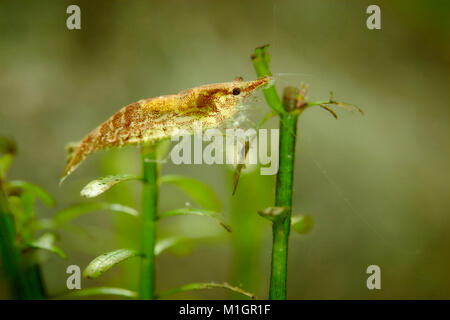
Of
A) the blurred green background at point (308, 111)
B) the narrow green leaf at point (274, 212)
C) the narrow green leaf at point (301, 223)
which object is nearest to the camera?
the narrow green leaf at point (274, 212)

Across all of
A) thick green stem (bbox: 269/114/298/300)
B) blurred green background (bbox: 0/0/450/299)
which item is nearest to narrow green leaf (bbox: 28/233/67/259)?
thick green stem (bbox: 269/114/298/300)

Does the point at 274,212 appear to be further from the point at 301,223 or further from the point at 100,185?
the point at 100,185

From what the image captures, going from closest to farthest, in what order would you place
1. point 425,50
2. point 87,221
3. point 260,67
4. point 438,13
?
point 260,67
point 438,13
point 425,50
point 87,221

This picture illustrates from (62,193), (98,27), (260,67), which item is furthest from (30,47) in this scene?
(260,67)

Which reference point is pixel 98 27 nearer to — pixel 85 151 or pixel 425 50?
pixel 85 151

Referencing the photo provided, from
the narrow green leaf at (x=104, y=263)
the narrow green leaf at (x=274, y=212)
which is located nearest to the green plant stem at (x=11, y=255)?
the narrow green leaf at (x=104, y=263)

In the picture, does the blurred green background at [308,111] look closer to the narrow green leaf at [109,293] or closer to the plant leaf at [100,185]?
the narrow green leaf at [109,293]

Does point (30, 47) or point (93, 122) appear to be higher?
point (30, 47)
